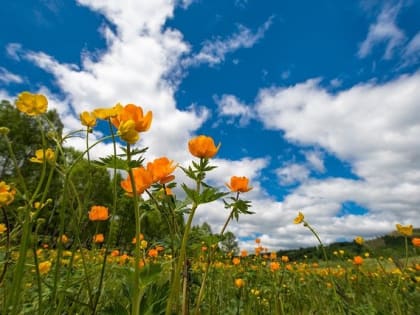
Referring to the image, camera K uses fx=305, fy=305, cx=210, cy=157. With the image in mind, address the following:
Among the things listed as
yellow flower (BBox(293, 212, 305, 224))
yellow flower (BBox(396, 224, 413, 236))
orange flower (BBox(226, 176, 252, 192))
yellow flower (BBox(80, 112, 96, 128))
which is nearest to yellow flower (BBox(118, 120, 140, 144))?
yellow flower (BBox(80, 112, 96, 128))

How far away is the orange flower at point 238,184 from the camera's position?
174 centimetres

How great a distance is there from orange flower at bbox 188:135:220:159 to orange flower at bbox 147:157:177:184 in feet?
0.38

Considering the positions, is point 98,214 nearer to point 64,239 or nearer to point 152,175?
point 64,239

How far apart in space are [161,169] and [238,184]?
0.56 m

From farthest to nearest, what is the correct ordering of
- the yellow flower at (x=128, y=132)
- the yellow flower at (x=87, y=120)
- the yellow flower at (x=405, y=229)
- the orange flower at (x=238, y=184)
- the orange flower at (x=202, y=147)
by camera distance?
the yellow flower at (x=405, y=229)
the orange flower at (x=238, y=184)
the orange flower at (x=202, y=147)
the yellow flower at (x=87, y=120)
the yellow flower at (x=128, y=132)

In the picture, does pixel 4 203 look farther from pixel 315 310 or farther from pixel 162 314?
Answer: pixel 315 310

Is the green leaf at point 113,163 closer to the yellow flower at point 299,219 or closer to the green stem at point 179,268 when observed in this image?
the green stem at point 179,268

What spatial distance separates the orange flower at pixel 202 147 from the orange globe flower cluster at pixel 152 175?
11 cm

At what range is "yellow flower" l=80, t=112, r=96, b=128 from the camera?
1224 mm

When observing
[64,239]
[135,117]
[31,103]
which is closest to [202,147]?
[135,117]

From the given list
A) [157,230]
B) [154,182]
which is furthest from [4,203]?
[157,230]

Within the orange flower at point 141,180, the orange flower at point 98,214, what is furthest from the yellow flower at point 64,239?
the orange flower at point 141,180

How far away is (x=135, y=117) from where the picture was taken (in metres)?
1.08

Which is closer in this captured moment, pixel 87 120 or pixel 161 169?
pixel 87 120
